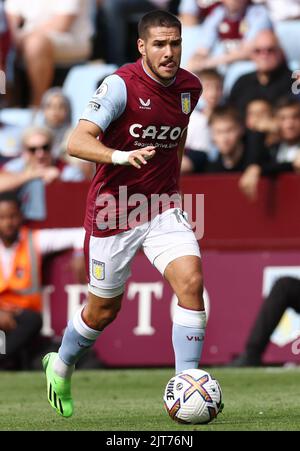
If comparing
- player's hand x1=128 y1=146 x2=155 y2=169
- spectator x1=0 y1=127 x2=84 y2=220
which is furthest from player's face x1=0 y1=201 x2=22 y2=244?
player's hand x1=128 y1=146 x2=155 y2=169

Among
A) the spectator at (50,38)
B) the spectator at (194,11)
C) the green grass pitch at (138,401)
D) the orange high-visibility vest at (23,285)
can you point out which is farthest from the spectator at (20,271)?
the spectator at (194,11)

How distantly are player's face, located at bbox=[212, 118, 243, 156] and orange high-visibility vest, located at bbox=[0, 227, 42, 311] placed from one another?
2.51 meters

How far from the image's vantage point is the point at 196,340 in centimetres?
759

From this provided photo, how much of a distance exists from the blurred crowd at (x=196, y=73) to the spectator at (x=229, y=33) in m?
0.01

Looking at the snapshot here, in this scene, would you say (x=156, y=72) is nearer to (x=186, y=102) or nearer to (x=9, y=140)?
(x=186, y=102)

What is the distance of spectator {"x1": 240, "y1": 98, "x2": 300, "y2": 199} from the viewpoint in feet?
43.2

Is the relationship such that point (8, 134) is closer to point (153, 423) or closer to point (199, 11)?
point (199, 11)

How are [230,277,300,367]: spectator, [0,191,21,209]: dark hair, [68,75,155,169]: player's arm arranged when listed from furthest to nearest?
[0,191,21,209]: dark hair → [230,277,300,367]: spectator → [68,75,155,169]: player's arm

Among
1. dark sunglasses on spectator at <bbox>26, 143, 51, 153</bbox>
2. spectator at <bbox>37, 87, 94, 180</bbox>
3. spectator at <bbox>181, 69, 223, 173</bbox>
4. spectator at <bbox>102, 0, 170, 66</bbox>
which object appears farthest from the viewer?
spectator at <bbox>102, 0, 170, 66</bbox>

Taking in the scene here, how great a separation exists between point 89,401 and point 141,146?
2.72 meters

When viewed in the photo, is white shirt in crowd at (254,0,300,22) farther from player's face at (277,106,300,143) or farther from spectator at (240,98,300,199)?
player's face at (277,106,300,143)

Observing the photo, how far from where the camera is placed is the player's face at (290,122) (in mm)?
13344

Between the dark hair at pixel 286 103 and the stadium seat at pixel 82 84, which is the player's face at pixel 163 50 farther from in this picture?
the stadium seat at pixel 82 84
